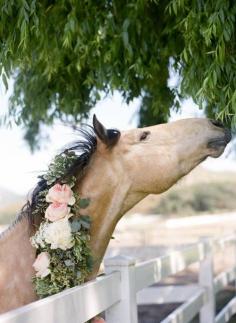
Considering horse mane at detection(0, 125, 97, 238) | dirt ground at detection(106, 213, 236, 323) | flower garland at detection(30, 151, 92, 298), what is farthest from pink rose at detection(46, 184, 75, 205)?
dirt ground at detection(106, 213, 236, 323)

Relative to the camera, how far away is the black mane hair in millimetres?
3082

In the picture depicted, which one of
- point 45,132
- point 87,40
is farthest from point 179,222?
point 87,40

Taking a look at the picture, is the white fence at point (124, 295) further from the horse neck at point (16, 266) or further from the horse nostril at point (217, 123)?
the horse nostril at point (217, 123)

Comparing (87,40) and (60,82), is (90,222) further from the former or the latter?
(60,82)

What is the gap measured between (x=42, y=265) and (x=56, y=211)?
26cm

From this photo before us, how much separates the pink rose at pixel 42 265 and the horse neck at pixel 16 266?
61 mm

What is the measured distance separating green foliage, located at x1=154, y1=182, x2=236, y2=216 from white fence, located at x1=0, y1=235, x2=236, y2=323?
32.6 metres

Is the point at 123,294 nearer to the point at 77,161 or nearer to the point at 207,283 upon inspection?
the point at 77,161

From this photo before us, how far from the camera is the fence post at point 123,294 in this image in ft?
9.35

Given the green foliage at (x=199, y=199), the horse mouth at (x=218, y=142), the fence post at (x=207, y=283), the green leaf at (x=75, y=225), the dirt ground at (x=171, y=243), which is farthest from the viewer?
the green foliage at (x=199, y=199)

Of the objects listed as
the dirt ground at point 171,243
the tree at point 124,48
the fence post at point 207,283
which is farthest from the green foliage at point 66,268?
the dirt ground at point 171,243

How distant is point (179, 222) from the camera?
22.3m

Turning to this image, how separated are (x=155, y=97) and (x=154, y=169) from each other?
2.24m

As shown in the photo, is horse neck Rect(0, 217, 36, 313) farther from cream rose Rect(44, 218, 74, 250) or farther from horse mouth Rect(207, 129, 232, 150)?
horse mouth Rect(207, 129, 232, 150)
